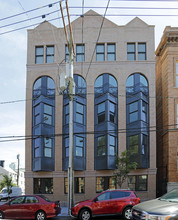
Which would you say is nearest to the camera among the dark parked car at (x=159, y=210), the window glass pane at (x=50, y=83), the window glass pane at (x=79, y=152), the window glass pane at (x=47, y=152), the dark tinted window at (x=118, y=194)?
the dark parked car at (x=159, y=210)

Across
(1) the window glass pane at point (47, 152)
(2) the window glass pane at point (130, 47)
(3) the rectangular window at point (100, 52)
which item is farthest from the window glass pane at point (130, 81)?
(1) the window glass pane at point (47, 152)

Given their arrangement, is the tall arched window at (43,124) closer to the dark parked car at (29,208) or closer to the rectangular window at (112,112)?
the rectangular window at (112,112)

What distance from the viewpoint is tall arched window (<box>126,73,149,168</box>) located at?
Result: 78.4 ft

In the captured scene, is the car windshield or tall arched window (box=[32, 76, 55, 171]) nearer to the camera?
the car windshield

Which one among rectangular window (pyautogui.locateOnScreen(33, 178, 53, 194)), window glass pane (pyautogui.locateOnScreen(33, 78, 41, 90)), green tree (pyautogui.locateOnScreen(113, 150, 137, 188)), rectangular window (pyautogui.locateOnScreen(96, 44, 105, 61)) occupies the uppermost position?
rectangular window (pyautogui.locateOnScreen(96, 44, 105, 61))

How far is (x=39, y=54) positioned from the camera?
2634 centimetres

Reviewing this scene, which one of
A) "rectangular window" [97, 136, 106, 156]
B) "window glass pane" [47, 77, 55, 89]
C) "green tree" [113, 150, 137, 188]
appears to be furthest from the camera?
"window glass pane" [47, 77, 55, 89]

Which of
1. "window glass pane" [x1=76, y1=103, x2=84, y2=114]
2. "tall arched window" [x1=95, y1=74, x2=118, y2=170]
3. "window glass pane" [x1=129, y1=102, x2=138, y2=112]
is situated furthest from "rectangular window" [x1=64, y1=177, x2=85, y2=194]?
"window glass pane" [x1=129, y1=102, x2=138, y2=112]

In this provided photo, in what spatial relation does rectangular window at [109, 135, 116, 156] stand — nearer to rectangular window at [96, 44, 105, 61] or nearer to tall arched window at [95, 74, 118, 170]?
tall arched window at [95, 74, 118, 170]

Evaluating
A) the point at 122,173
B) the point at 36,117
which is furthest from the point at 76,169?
the point at 36,117

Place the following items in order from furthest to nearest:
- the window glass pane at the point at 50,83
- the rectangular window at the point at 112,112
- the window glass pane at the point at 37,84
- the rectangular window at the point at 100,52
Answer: the rectangular window at the point at 100,52 < the window glass pane at the point at 37,84 < the window glass pane at the point at 50,83 < the rectangular window at the point at 112,112

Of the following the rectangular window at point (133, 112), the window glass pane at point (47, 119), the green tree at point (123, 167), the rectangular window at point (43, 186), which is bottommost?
the rectangular window at point (43, 186)

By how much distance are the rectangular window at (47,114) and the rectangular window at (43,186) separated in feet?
15.6

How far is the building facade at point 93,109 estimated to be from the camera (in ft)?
78.8
